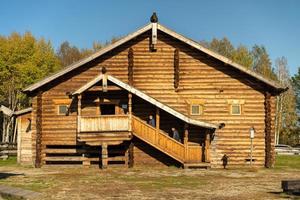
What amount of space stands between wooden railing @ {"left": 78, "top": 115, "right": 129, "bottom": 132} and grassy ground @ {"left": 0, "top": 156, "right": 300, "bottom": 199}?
2.32 m

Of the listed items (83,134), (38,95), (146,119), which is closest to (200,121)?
(146,119)

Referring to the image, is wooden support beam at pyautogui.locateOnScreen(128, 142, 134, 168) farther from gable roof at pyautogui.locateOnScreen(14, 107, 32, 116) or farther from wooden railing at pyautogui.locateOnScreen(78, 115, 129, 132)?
gable roof at pyautogui.locateOnScreen(14, 107, 32, 116)

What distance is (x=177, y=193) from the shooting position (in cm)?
1534

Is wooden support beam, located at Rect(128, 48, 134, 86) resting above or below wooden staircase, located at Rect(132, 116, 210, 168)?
above

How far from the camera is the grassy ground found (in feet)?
48.8

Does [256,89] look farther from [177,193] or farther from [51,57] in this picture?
[51,57]

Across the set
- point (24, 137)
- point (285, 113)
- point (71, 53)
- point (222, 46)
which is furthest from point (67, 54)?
point (24, 137)

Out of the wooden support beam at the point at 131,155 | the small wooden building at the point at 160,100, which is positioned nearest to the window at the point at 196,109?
the small wooden building at the point at 160,100

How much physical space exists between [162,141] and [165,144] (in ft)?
0.79

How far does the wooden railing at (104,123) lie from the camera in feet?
81.8

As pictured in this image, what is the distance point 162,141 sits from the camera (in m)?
25.0

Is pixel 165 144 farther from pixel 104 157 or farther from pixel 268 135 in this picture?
pixel 268 135

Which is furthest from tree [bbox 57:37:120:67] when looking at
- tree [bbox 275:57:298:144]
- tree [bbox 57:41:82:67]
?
tree [bbox 275:57:298:144]

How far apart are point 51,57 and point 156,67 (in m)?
33.3
